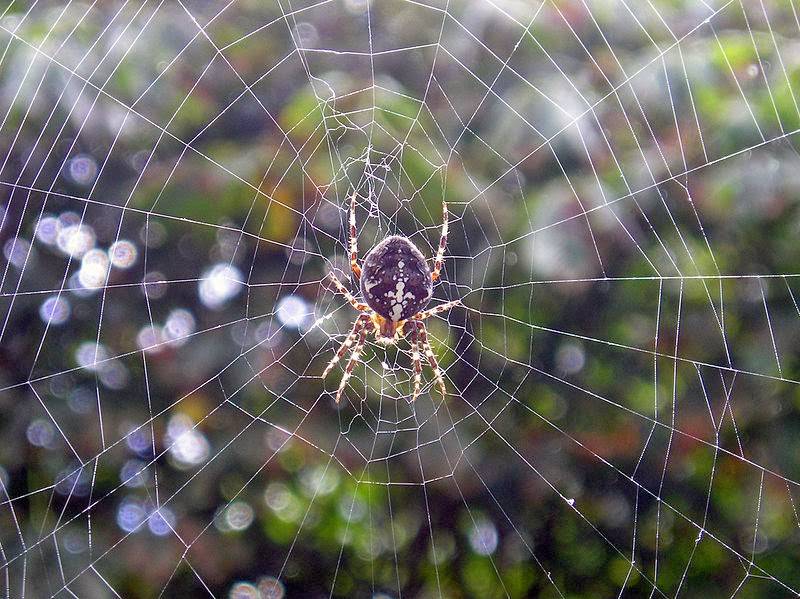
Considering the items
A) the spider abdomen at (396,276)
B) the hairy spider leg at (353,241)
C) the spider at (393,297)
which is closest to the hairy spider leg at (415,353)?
the spider at (393,297)

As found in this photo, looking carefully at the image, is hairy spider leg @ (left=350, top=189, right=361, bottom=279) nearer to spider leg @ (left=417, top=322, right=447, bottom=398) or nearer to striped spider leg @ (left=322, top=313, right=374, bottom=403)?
striped spider leg @ (left=322, top=313, right=374, bottom=403)

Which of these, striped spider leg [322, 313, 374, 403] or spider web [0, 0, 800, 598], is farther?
striped spider leg [322, 313, 374, 403]

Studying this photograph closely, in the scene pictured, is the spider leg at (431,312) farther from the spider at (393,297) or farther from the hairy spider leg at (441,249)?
the hairy spider leg at (441,249)

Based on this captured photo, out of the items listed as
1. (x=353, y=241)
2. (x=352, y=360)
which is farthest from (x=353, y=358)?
(x=353, y=241)

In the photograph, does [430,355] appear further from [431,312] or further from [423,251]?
[423,251]

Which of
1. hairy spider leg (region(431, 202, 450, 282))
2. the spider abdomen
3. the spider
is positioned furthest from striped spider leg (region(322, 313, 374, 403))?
hairy spider leg (region(431, 202, 450, 282))

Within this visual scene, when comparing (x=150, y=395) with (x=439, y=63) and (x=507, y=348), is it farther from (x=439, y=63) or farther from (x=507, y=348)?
(x=439, y=63)

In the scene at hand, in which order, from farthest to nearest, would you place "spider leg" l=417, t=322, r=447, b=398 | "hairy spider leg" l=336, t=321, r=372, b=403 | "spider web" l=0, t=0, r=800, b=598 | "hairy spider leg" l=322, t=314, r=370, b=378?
"hairy spider leg" l=322, t=314, r=370, b=378
"spider leg" l=417, t=322, r=447, b=398
"hairy spider leg" l=336, t=321, r=372, b=403
"spider web" l=0, t=0, r=800, b=598

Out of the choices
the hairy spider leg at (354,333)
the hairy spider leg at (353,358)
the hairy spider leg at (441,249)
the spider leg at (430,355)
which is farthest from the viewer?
the hairy spider leg at (354,333)
